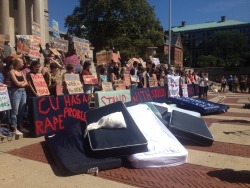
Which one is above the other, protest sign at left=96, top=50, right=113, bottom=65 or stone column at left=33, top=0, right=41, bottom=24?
stone column at left=33, top=0, right=41, bottom=24

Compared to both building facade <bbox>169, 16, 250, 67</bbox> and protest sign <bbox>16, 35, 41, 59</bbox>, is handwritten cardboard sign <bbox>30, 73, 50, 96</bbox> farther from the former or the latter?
building facade <bbox>169, 16, 250, 67</bbox>

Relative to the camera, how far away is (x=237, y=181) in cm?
457

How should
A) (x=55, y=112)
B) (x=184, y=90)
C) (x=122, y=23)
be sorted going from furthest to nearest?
1. (x=122, y=23)
2. (x=184, y=90)
3. (x=55, y=112)

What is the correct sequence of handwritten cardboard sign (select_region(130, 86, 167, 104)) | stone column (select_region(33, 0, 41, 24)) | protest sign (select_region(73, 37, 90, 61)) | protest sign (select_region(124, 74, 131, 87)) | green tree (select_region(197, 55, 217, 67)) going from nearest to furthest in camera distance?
handwritten cardboard sign (select_region(130, 86, 167, 104)) → protest sign (select_region(124, 74, 131, 87)) → protest sign (select_region(73, 37, 90, 61)) → stone column (select_region(33, 0, 41, 24)) → green tree (select_region(197, 55, 217, 67))

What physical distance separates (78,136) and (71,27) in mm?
41590

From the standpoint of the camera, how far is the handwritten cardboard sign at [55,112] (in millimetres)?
6914

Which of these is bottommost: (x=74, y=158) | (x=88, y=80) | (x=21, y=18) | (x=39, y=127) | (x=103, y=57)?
(x=74, y=158)

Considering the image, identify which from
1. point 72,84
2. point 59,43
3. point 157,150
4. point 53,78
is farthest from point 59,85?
point 59,43

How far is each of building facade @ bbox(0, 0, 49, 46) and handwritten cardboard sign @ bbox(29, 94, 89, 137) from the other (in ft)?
56.7

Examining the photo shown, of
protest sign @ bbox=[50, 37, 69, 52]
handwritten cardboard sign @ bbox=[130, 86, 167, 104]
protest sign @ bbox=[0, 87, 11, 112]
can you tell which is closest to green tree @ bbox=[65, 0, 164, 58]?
handwritten cardboard sign @ bbox=[130, 86, 167, 104]

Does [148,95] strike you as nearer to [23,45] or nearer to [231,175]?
[23,45]

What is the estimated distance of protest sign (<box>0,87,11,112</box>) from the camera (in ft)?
21.4

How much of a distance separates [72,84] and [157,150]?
373 cm

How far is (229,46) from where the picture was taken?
104 m
